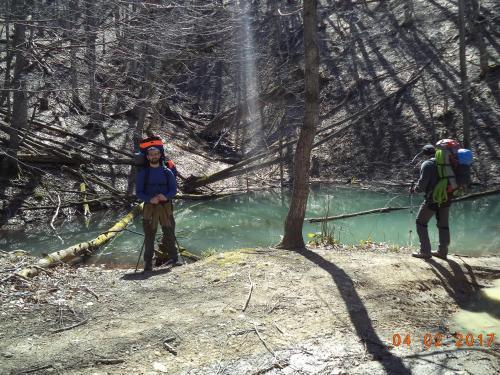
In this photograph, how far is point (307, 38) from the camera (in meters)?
6.93

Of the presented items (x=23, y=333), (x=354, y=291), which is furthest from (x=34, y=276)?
(x=354, y=291)

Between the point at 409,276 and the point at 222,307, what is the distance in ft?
8.71

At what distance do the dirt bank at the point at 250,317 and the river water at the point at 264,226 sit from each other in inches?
136

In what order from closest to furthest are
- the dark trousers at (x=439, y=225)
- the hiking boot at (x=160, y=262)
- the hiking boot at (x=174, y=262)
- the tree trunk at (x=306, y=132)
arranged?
the tree trunk at (x=306, y=132) < the dark trousers at (x=439, y=225) < the hiking boot at (x=174, y=262) < the hiking boot at (x=160, y=262)

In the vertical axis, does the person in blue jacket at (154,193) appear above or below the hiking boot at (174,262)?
above

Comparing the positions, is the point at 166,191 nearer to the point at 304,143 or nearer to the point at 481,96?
the point at 304,143

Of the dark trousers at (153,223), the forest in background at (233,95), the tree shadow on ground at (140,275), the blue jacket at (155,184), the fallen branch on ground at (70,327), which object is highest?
the forest in background at (233,95)

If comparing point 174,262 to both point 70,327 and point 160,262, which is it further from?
point 70,327

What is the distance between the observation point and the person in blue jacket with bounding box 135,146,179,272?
728 cm

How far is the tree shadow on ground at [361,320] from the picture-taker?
161 inches

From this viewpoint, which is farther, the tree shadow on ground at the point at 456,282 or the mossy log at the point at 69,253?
the mossy log at the point at 69,253

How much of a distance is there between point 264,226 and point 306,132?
668 centimetres

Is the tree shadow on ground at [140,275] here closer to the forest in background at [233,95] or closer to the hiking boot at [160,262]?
the hiking boot at [160,262]
